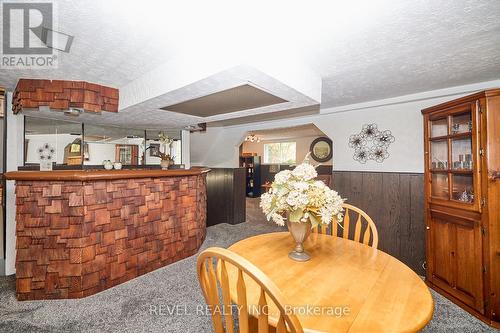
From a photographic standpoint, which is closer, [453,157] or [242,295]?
[242,295]

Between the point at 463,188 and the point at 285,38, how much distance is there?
2292 mm

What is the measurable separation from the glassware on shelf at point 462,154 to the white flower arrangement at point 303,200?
5.72 feet

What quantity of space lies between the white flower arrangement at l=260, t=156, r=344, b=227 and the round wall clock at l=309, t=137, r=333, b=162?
19.5 feet

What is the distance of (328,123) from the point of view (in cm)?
376

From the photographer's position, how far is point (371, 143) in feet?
10.8

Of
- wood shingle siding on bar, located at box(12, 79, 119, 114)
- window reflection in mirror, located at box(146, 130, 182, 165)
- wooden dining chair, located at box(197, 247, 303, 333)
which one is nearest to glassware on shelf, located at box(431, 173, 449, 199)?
wooden dining chair, located at box(197, 247, 303, 333)

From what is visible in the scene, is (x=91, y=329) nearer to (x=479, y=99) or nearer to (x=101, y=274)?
(x=101, y=274)

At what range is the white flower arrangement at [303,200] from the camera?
1.28 metres

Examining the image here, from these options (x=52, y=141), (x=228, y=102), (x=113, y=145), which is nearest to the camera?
(x=228, y=102)

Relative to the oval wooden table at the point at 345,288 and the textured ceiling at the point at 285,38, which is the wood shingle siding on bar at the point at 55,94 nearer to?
the textured ceiling at the point at 285,38

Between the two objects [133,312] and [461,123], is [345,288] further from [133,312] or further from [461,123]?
[461,123]

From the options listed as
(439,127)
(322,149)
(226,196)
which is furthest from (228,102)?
(322,149)

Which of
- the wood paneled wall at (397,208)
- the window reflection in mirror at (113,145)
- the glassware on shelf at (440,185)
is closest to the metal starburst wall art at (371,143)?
the wood paneled wall at (397,208)

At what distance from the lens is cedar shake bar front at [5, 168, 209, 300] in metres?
2.05
